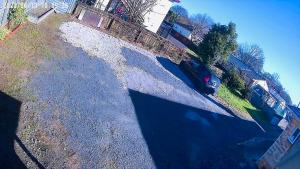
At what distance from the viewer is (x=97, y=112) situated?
41.2 feet

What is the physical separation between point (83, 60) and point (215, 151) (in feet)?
24.7

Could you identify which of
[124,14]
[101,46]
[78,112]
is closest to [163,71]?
[101,46]

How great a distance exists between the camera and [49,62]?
1428cm

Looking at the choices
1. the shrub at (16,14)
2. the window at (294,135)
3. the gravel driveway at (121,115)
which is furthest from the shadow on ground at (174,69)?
the shrub at (16,14)

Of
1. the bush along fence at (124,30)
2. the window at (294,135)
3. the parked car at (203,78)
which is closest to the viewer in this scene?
the window at (294,135)

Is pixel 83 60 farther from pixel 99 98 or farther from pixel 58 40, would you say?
pixel 99 98

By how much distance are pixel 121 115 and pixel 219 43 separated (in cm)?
2128

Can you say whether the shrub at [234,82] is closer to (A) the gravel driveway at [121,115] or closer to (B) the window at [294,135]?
(A) the gravel driveway at [121,115]

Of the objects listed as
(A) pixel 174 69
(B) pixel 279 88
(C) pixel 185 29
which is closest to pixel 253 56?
(B) pixel 279 88

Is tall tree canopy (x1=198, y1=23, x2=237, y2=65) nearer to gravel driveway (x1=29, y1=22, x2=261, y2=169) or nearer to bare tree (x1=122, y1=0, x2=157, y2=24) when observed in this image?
bare tree (x1=122, y1=0, x2=157, y2=24)

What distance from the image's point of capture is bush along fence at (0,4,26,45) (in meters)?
14.6

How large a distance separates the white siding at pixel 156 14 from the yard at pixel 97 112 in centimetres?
1078

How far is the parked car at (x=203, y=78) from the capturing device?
24.1 meters

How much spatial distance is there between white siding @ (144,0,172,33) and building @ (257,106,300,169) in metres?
19.1
